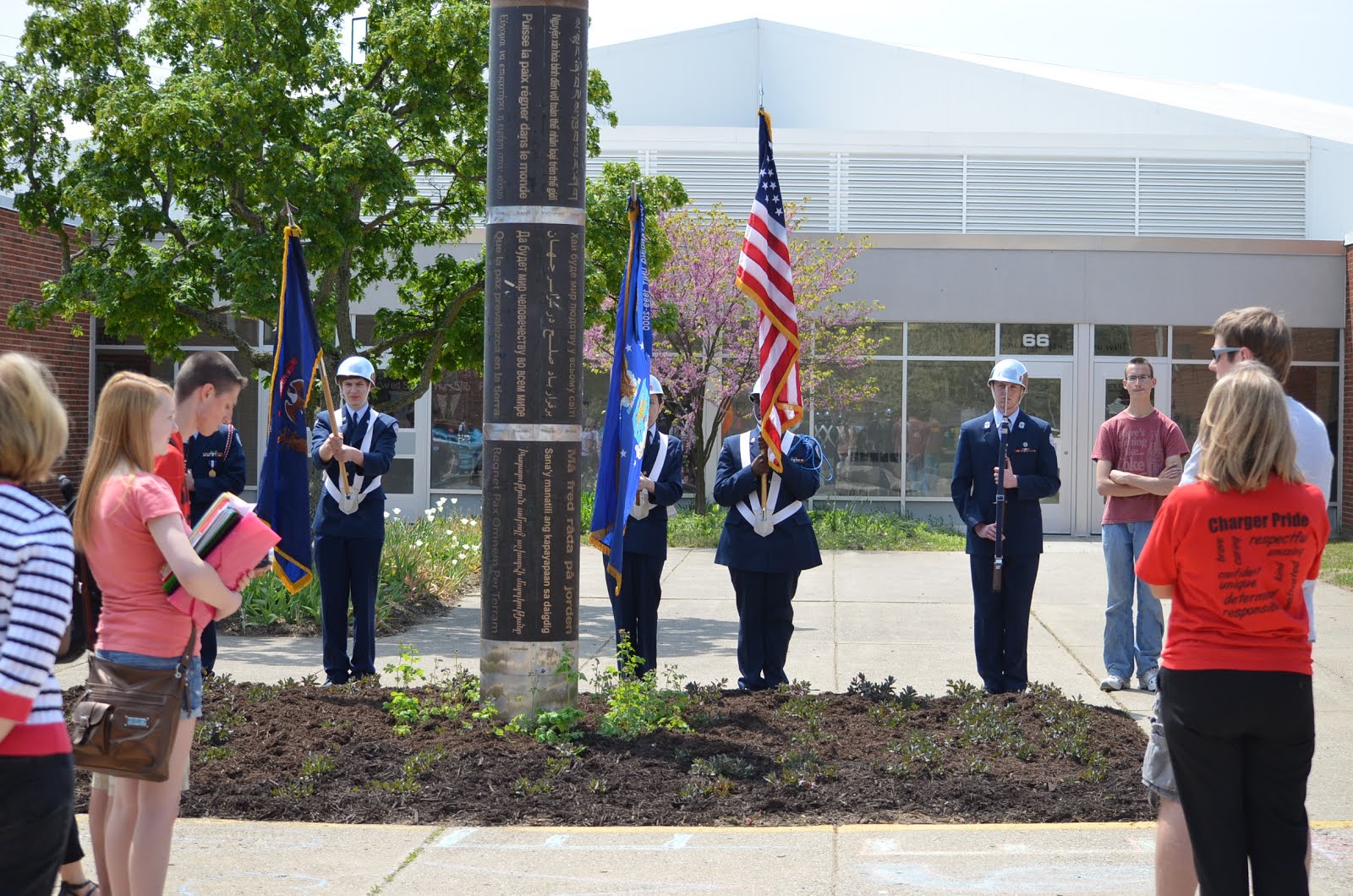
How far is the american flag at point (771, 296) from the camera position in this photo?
7867 mm

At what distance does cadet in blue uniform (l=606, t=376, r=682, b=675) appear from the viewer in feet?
26.7

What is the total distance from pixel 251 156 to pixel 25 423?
8.96 meters

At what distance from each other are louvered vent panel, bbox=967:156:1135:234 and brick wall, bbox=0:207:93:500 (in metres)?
14.6

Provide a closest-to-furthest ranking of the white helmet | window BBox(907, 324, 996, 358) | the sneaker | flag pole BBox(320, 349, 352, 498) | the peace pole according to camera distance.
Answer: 1. the peace pole
2. flag pole BBox(320, 349, 352, 498)
3. the white helmet
4. the sneaker
5. window BBox(907, 324, 996, 358)

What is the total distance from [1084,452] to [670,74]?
14.9m

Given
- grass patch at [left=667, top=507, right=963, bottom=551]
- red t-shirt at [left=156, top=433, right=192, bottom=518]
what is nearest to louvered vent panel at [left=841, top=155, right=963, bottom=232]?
grass patch at [left=667, top=507, right=963, bottom=551]

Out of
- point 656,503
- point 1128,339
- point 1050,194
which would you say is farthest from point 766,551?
point 1050,194

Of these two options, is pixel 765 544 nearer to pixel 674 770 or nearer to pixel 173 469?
pixel 674 770

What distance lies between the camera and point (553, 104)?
6.88 m

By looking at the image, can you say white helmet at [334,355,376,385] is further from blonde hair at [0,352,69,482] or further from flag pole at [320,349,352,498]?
blonde hair at [0,352,69,482]

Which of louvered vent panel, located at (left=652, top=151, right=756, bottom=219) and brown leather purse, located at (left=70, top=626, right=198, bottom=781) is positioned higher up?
louvered vent panel, located at (left=652, top=151, right=756, bottom=219)

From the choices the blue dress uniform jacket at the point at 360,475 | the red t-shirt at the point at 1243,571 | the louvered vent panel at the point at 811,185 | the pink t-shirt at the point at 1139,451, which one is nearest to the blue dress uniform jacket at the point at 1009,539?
the pink t-shirt at the point at 1139,451

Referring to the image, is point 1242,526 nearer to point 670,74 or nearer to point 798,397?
point 798,397

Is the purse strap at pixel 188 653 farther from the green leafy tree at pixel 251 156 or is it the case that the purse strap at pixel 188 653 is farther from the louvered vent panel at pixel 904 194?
the louvered vent panel at pixel 904 194
